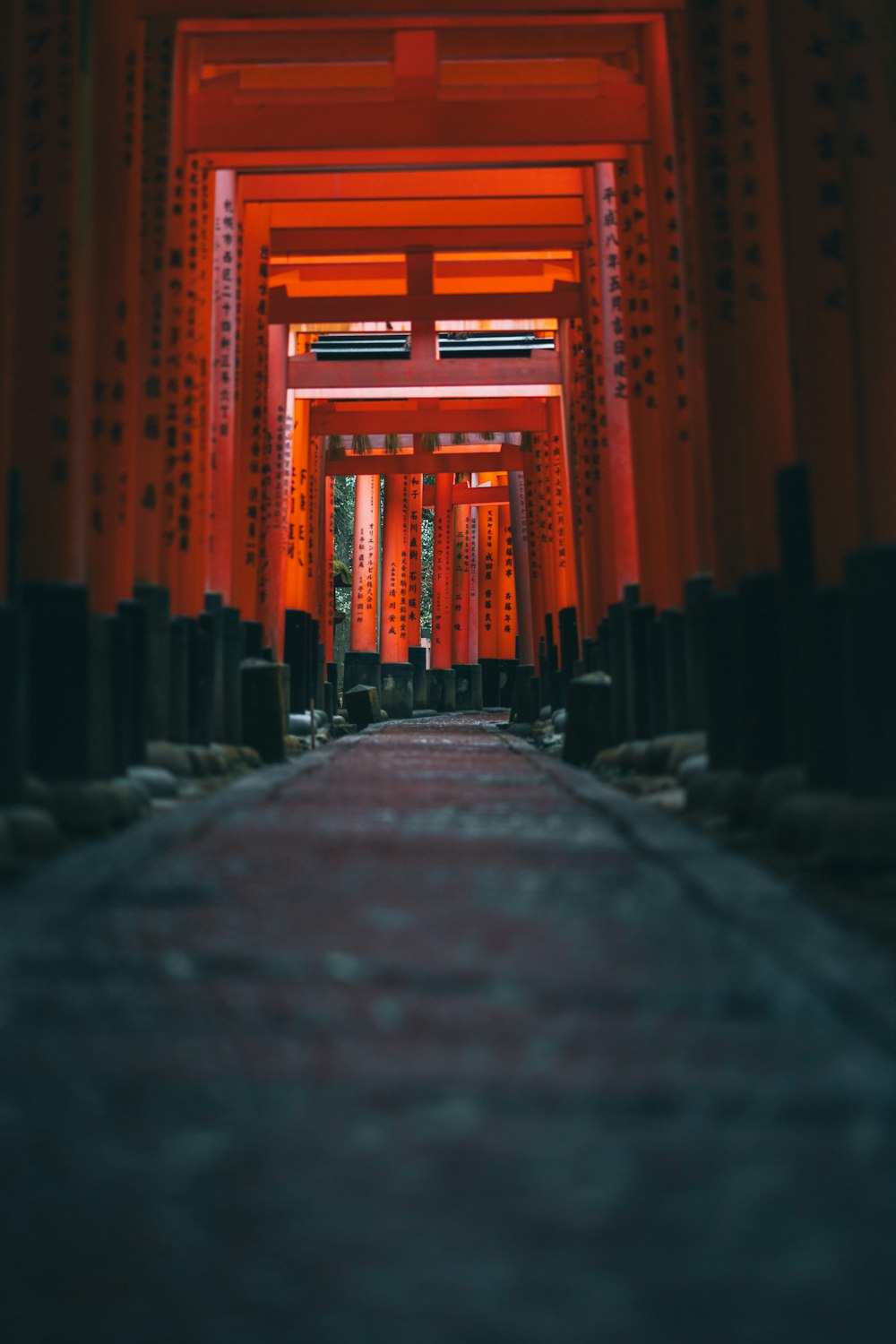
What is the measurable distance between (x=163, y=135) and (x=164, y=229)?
2.10 ft

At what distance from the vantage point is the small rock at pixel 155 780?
250 inches

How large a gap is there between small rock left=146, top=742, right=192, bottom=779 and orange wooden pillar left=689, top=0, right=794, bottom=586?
9.41 feet

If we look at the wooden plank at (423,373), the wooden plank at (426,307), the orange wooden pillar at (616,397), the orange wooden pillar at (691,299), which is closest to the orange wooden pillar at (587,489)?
the wooden plank at (426,307)

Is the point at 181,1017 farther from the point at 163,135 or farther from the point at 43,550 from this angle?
the point at 163,135

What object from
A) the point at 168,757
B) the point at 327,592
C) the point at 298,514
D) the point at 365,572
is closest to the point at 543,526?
the point at 298,514

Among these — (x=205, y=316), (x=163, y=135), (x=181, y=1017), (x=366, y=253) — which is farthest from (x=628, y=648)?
(x=181, y=1017)

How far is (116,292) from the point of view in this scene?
6.57m

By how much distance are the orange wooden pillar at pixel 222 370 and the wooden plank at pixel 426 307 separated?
8.96 feet

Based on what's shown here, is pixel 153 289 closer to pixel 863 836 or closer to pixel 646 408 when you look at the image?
pixel 646 408

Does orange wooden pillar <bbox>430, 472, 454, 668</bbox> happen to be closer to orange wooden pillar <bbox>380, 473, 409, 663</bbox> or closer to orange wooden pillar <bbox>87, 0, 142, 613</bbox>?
orange wooden pillar <bbox>380, 473, 409, 663</bbox>

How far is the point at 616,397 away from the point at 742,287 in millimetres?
4456

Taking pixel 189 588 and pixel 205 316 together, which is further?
pixel 205 316

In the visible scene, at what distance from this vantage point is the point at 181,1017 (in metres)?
2.37

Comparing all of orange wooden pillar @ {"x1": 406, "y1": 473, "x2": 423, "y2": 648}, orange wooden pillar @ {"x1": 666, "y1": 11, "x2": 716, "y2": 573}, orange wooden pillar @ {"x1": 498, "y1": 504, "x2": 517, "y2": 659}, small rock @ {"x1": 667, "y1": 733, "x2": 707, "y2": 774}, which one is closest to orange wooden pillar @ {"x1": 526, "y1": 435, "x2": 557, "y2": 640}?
orange wooden pillar @ {"x1": 406, "y1": 473, "x2": 423, "y2": 648}
